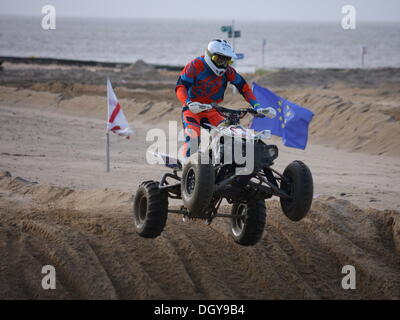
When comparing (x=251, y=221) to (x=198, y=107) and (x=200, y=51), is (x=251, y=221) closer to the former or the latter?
(x=198, y=107)

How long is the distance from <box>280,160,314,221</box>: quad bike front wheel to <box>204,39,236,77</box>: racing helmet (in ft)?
4.87

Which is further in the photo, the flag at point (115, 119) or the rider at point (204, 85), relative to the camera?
the flag at point (115, 119)

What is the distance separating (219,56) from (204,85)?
1.42 feet

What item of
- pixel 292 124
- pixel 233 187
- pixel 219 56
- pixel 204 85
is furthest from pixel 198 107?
pixel 292 124


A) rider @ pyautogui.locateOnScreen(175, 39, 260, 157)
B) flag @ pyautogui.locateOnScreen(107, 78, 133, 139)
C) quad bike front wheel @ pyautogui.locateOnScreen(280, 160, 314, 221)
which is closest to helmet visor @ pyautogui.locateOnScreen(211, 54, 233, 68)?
rider @ pyautogui.locateOnScreen(175, 39, 260, 157)

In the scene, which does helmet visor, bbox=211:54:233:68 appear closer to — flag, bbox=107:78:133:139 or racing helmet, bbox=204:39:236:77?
racing helmet, bbox=204:39:236:77

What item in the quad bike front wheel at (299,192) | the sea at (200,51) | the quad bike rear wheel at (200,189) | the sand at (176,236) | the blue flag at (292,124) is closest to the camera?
the quad bike rear wheel at (200,189)

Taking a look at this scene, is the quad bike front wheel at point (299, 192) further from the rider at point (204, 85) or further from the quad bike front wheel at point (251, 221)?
the rider at point (204, 85)

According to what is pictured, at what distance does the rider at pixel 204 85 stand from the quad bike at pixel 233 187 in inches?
13.8

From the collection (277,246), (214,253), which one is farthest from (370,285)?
(214,253)

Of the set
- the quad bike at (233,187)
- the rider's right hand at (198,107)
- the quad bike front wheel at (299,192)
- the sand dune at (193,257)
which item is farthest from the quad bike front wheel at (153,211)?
the quad bike front wheel at (299,192)

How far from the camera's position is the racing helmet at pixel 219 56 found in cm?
807

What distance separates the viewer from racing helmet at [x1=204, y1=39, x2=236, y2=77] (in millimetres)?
8070

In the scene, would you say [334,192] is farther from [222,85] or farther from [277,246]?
[222,85]
